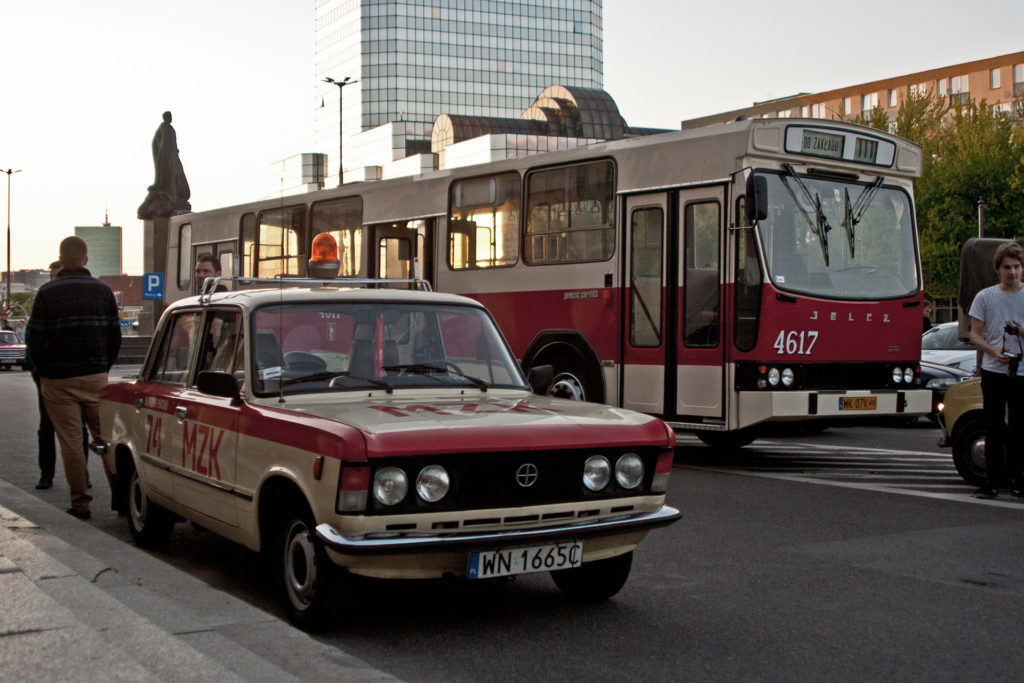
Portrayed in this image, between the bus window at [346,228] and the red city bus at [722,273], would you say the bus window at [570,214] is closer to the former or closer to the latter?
the red city bus at [722,273]

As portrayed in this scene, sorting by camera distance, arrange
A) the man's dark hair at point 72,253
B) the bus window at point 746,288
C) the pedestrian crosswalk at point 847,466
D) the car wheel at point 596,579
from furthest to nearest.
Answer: the bus window at point 746,288 → the pedestrian crosswalk at point 847,466 → the man's dark hair at point 72,253 → the car wheel at point 596,579

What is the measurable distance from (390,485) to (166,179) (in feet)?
141

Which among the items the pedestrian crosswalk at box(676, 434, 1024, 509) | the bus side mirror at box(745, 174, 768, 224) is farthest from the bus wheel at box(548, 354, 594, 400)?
the bus side mirror at box(745, 174, 768, 224)

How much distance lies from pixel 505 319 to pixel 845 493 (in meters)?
5.16

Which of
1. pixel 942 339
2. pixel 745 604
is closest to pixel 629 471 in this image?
pixel 745 604

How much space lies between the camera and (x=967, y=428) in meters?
10.6

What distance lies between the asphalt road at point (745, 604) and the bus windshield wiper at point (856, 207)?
3.20 m

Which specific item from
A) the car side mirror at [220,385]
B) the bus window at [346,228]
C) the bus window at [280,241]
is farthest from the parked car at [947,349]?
the car side mirror at [220,385]

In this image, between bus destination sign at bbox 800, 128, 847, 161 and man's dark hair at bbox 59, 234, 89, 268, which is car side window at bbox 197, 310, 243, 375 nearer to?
man's dark hair at bbox 59, 234, 89, 268

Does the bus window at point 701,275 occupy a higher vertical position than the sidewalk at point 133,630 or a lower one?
higher

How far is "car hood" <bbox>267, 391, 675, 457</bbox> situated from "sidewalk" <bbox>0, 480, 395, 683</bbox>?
0.88 metres

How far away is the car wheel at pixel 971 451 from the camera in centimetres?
1047

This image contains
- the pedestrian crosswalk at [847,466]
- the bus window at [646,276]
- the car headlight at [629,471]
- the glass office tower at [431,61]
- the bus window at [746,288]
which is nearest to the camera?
the car headlight at [629,471]

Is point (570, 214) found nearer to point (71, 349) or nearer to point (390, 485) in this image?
point (71, 349)
